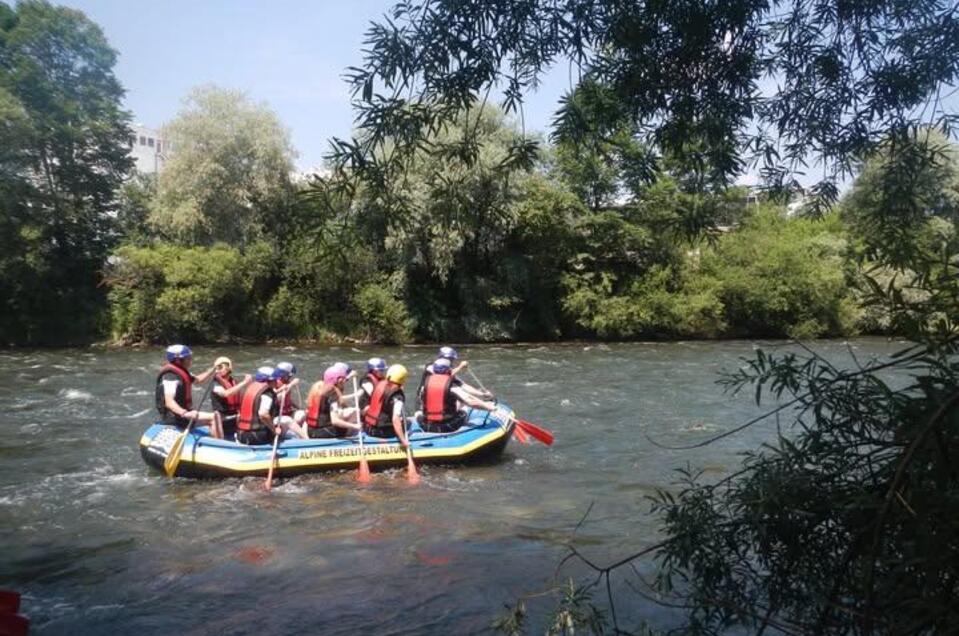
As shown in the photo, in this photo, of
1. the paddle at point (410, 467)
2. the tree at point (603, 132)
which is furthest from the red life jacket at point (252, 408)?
the tree at point (603, 132)

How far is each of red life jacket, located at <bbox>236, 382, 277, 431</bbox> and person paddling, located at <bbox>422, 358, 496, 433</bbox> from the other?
7.25 feet

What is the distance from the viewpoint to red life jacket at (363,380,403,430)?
1065 centimetres

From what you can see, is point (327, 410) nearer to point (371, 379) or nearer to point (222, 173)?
point (371, 379)

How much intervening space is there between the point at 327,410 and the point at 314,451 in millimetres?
998

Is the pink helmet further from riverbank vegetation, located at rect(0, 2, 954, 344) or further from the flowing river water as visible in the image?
riverbank vegetation, located at rect(0, 2, 954, 344)

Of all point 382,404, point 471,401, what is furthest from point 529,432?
point 382,404

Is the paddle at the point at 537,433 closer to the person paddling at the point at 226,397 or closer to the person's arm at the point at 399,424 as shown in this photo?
the person's arm at the point at 399,424

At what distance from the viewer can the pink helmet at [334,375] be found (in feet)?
35.6

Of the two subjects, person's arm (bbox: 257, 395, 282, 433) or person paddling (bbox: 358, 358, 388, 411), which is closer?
person's arm (bbox: 257, 395, 282, 433)

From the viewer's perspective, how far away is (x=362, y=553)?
755cm

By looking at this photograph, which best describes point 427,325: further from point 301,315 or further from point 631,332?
point 631,332

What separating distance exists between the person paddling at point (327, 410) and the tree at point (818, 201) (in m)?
7.53

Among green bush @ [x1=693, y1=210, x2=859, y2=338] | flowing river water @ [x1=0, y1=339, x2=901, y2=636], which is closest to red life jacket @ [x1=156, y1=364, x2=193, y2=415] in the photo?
flowing river water @ [x1=0, y1=339, x2=901, y2=636]

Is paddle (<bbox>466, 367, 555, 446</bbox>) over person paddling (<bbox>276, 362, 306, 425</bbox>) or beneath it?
beneath
